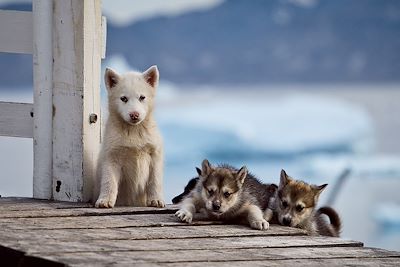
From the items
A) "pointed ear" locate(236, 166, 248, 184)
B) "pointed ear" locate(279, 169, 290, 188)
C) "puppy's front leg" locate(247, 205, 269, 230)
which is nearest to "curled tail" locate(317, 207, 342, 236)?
"pointed ear" locate(279, 169, 290, 188)

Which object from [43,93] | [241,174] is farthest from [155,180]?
[43,93]

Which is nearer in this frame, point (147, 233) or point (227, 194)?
point (147, 233)

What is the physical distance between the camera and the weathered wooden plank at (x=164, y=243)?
5.27m

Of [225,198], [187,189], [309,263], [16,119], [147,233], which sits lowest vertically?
[309,263]

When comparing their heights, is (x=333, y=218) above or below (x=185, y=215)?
above

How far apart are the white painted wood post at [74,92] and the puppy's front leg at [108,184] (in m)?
0.22

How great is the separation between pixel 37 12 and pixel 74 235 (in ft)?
6.64

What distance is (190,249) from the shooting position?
5512mm

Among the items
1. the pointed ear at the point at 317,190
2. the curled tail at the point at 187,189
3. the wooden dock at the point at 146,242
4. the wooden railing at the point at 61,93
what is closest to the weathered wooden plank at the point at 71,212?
the wooden dock at the point at 146,242

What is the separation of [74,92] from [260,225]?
5.13ft

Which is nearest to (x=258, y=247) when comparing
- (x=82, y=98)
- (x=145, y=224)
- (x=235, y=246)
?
(x=235, y=246)

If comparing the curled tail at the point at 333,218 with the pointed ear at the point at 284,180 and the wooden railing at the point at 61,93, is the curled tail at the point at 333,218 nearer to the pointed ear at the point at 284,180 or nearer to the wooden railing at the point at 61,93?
the pointed ear at the point at 284,180

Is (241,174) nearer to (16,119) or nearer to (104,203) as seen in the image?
(104,203)

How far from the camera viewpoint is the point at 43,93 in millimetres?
7227
